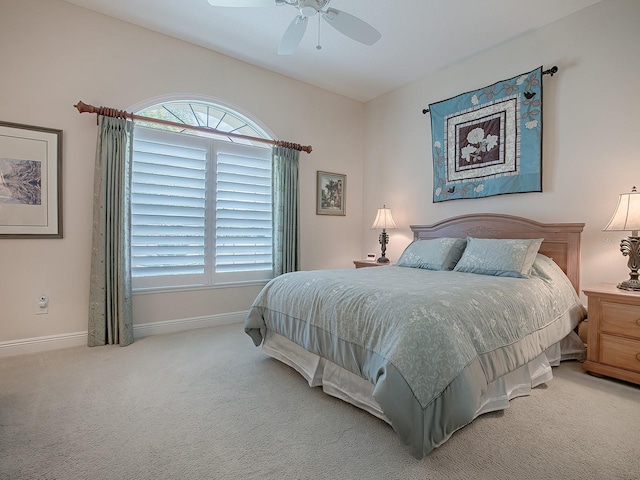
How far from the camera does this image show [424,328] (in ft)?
5.32

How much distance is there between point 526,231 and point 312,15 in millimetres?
2704

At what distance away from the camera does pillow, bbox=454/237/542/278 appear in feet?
8.80

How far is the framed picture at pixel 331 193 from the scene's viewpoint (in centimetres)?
465

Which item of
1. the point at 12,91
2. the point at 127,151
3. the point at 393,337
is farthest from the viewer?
the point at 127,151

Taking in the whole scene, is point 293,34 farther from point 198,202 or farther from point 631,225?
point 631,225

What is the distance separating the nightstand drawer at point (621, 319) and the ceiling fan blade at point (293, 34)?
3.00 metres

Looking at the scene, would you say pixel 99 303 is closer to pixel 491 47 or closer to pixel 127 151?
pixel 127 151

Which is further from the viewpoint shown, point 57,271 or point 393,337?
point 57,271

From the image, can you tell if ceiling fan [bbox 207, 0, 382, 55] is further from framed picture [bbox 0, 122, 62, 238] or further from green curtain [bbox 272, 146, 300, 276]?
framed picture [bbox 0, 122, 62, 238]

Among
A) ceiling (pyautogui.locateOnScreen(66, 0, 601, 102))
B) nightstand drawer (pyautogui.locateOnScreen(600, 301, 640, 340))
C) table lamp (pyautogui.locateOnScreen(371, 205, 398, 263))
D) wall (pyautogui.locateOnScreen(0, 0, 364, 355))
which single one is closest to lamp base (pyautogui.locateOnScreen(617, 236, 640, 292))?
nightstand drawer (pyautogui.locateOnScreen(600, 301, 640, 340))

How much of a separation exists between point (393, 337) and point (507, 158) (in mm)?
2684

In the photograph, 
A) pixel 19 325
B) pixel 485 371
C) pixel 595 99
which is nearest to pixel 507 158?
pixel 595 99

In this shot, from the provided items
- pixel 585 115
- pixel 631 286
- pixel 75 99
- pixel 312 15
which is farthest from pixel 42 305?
pixel 585 115

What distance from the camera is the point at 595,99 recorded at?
2.89 m
